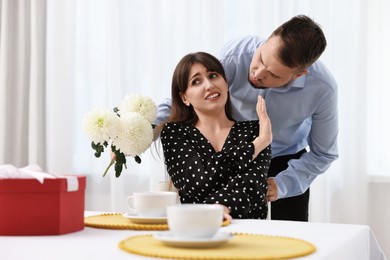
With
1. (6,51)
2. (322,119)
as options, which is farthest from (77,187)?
(6,51)

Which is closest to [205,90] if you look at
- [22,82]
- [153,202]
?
[153,202]

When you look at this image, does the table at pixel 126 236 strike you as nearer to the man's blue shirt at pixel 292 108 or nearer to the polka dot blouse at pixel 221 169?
the polka dot blouse at pixel 221 169

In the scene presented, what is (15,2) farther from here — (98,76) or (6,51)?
(98,76)

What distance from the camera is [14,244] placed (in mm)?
975

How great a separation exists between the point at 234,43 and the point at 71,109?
162 centimetres

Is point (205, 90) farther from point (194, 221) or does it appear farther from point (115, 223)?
point (194, 221)

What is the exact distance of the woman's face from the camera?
1.74 metres

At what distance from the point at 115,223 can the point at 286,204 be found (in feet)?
3.98

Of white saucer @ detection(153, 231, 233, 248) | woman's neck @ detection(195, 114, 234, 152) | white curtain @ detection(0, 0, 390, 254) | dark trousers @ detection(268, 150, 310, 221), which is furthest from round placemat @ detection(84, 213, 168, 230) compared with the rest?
white curtain @ detection(0, 0, 390, 254)

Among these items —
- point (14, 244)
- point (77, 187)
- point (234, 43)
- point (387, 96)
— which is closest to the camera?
point (14, 244)

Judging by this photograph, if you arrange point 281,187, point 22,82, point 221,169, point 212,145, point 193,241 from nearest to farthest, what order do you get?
1. point 193,241
2. point 221,169
3. point 212,145
4. point 281,187
5. point 22,82

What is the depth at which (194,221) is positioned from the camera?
2.86 feet

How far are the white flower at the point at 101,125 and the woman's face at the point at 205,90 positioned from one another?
449 millimetres

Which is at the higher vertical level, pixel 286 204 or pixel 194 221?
pixel 194 221
